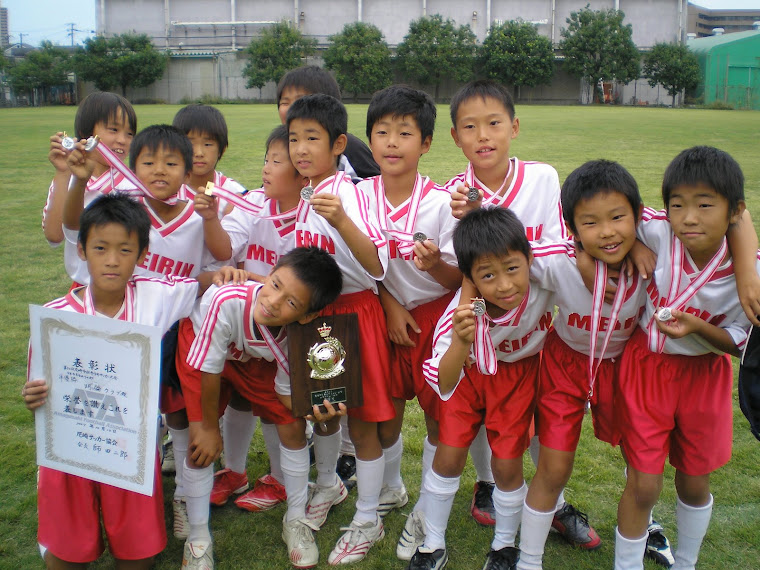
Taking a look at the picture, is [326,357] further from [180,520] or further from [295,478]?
[180,520]

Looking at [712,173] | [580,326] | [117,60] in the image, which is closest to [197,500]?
[580,326]

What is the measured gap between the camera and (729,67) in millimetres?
39656

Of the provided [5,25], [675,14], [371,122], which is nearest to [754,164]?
[371,122]

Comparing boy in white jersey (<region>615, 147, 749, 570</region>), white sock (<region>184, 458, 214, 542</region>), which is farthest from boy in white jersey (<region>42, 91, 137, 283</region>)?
boy in white jersey (<region>615, 147, 749, 570</region>)

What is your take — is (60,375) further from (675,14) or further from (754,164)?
(675,14)

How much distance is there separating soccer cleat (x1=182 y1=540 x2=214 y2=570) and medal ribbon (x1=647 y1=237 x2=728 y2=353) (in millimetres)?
1840

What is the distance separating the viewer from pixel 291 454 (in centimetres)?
274

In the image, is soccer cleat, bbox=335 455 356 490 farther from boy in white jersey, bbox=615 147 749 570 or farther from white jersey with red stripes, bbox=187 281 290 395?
boy in white jersey, bbox=615 147 749 570

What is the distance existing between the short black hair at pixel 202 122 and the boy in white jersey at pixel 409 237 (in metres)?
0.84

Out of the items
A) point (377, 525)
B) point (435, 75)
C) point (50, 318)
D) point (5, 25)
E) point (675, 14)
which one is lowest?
point (377, 525)

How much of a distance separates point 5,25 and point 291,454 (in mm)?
103633

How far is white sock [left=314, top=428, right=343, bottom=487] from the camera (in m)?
2.94

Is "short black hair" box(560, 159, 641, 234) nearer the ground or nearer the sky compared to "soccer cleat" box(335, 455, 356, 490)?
nearer the sky

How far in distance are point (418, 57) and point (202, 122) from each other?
43.2 m
